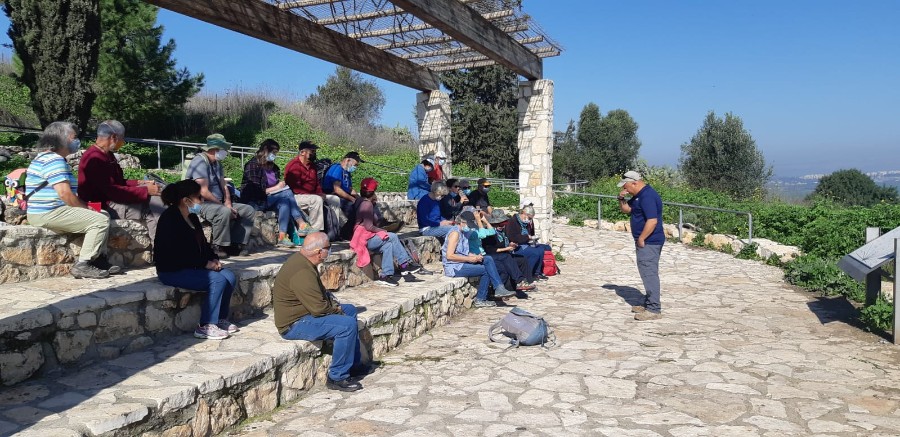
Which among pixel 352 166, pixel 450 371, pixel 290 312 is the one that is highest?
pixel 352 166

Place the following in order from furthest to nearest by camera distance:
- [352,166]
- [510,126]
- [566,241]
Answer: [510,126] < [566,241] < [352,166]

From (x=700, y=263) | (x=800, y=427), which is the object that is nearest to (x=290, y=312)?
(x=800, y=427)

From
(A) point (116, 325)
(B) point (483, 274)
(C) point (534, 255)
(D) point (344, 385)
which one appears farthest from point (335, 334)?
(C) point (534, 255)

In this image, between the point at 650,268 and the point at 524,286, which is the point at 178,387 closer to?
the point at 650,268

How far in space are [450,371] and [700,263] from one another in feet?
24.9

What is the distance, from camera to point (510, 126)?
30344mm

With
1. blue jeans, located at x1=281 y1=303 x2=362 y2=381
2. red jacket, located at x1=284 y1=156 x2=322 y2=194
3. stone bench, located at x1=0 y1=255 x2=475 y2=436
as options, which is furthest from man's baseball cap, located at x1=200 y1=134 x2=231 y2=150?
blue jeans, located at x1=281 y1=303 x2=362 y2=381

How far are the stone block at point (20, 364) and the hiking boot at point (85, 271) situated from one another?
51.9 inches

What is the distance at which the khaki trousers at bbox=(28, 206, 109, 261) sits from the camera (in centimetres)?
511

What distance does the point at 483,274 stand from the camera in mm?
8109

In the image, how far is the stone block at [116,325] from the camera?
4363mm

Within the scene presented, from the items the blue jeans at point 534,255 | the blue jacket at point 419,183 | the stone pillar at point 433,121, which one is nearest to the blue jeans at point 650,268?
the blue jeans at point 534,255

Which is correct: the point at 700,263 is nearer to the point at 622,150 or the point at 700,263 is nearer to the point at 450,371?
the point at 450,371

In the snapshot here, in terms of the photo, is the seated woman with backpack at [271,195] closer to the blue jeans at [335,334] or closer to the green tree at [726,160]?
the blue jeans at [335,334]
